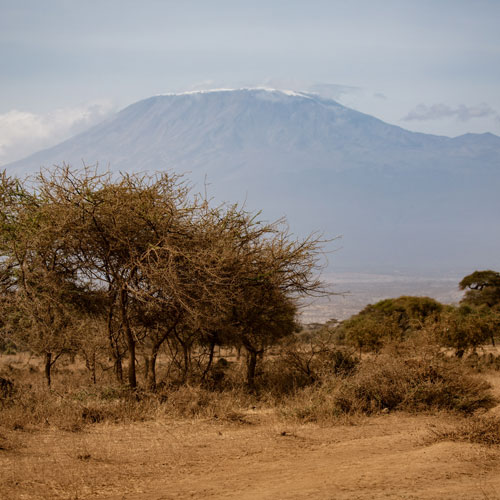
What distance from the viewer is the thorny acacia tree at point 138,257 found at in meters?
12.5

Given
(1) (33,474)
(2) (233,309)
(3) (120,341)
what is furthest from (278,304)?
(1) (33,474)

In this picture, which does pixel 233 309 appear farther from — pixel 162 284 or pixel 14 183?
pixel 14 183

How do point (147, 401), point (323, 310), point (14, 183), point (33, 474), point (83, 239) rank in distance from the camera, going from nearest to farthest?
1. point (33, 474)
2. point (147, 401)
3. point (83, 239)
4. point (14, 183)
5. point (323, 310)

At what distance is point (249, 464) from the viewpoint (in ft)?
26.2

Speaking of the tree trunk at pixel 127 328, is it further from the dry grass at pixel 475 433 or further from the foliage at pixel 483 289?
the foliage at pixel 483 289

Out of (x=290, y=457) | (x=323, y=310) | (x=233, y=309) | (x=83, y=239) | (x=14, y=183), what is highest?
(x=14, y=183)

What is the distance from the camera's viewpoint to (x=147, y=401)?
11.7 metres

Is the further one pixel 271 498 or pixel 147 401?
pixel 147 401

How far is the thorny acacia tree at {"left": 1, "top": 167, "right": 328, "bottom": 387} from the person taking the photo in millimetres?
12461

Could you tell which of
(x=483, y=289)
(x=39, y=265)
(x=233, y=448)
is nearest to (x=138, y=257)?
(x=39, y=265)

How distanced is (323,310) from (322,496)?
9800 cm

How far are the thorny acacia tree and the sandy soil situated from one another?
3.16 m

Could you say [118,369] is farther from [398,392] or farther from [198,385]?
[398,392]

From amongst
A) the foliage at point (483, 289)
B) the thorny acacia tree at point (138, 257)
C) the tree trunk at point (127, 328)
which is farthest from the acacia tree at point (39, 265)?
the foliage at point (483, 289)
